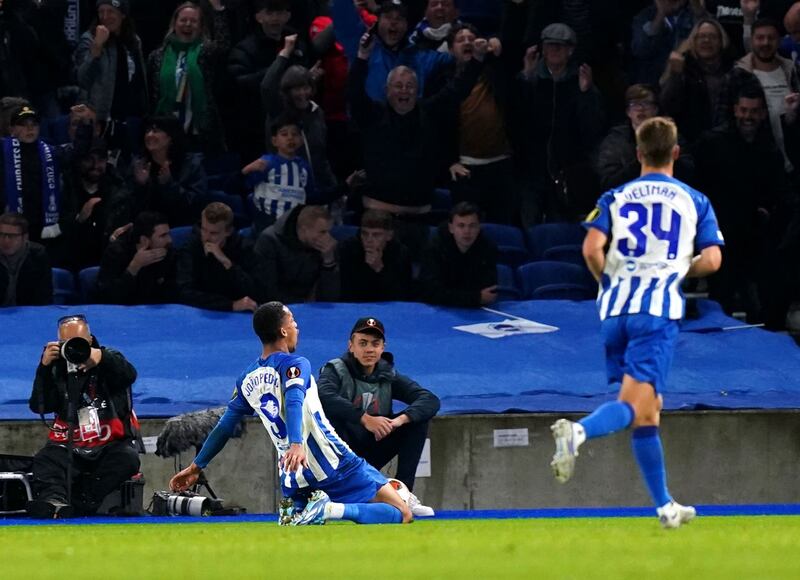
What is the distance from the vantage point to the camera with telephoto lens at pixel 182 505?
1273 centimetres

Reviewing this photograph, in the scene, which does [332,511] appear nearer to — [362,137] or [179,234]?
[179,234]

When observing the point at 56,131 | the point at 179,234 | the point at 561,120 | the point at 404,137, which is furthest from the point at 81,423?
the point at 561,120

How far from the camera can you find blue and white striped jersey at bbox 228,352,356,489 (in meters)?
10.1

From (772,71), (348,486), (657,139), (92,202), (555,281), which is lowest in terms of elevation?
(348,486)

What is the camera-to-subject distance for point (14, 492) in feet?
41.8

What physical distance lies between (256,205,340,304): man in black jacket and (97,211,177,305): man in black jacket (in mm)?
829

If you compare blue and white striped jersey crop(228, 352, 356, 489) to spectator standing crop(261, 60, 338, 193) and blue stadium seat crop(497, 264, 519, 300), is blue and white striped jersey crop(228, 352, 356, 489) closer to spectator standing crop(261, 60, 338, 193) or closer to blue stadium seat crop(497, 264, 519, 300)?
blue stadium seat crop(497, 264, 519, 300)

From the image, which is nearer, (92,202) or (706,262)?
(706,262)

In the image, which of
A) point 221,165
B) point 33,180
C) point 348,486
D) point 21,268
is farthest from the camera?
point 221,165

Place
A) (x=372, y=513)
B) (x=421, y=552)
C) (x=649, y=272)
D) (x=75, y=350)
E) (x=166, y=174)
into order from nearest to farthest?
(x=421, y=552) → (x=649, y=272) → (x=372, y=513) → (x=75, y=350) → (x=166, y=174)

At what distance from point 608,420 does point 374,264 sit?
779 cm

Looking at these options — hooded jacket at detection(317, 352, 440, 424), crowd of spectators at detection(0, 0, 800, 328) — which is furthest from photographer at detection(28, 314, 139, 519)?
crowd of spectators at detection(0, 0, 800, 328)

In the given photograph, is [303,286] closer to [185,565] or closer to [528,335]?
[528,335]

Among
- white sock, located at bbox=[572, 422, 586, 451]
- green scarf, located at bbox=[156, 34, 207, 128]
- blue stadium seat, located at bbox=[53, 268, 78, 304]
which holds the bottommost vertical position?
white sock, located at bbox=[572, 422, 586, 451]
